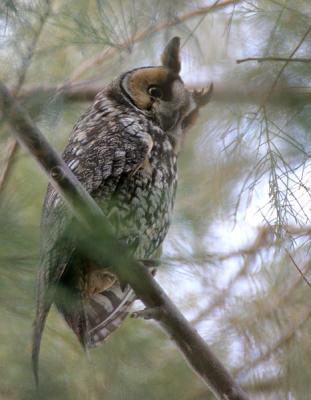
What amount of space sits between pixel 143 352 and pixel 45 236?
0.42 meters

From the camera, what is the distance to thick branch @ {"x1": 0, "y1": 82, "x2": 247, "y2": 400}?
150cm

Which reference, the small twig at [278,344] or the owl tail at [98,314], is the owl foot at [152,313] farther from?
the small twig at [278,344]

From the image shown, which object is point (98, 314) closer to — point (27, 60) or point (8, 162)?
point (8, 162)

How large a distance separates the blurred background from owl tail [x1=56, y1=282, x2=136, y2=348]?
4 centimetres

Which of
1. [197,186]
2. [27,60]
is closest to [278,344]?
[197,186]

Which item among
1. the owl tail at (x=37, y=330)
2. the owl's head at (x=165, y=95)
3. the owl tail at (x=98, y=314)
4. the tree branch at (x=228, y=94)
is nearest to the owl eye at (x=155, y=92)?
the owl's head at (x=165, y=95)

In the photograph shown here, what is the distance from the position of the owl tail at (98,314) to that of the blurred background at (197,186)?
0.04 m

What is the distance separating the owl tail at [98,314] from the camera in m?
2.08

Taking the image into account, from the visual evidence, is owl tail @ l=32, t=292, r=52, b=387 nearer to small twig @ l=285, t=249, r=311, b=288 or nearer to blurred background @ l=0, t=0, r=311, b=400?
blurred background @ l=0, t=0, r=311, b=400

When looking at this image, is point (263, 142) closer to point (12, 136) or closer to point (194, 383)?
Answer: point (194, 383)

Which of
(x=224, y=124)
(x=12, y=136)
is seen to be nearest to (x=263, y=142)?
(x=224, y=124)

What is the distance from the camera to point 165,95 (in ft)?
8.29

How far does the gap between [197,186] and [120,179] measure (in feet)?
1.49

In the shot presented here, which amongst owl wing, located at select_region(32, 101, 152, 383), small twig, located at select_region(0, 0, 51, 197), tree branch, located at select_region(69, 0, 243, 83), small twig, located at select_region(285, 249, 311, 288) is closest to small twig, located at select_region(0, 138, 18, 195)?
small twig, located at select_region(0, 0, 51, 197)
